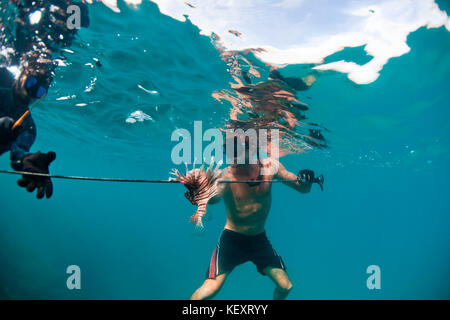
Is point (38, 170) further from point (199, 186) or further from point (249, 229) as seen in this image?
point (249, 229)

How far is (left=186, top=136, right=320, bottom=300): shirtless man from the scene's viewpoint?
493 centimetres

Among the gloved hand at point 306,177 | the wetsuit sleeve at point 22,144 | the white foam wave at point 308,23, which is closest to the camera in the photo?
the wetsuit sleeve at point 22,144

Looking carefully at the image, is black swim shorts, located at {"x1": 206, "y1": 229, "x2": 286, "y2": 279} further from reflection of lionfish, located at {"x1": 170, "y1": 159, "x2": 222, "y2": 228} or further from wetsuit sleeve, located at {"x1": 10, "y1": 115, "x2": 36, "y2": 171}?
wetsuit sleeve, located at {"x1": 10, "y1": 115, "x2": 36, "y2": 171}

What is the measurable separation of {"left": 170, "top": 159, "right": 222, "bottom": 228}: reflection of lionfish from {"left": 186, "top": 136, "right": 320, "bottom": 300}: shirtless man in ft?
8.24

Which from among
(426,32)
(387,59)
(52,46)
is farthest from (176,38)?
(426,32)

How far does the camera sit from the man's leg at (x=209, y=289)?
4370 millimetres

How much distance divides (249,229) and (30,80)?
505 centimetres

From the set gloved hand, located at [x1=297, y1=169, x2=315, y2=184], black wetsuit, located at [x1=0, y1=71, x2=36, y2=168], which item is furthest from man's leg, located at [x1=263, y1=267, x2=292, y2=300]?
black wetsuit, located at [x1=0, y1=71, x2=36, y2=168]

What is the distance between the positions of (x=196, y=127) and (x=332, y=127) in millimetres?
8636

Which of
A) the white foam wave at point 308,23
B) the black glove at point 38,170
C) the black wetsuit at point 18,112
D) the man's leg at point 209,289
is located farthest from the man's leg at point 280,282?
the white foam wave at point 308,23

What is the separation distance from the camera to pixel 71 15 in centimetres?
627

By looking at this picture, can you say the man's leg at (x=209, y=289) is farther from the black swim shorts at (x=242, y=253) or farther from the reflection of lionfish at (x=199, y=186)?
the reflection of lionfish at (x=199, y=186)

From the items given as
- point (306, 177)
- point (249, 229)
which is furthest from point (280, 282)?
point (306, 177)

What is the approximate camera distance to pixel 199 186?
2.33 metres
